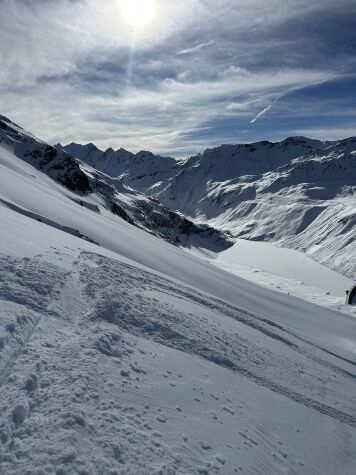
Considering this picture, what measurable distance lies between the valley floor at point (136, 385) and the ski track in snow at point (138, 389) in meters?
0.03

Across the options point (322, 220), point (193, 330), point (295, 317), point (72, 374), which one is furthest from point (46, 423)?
point (322, 220)

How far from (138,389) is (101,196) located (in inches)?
3512

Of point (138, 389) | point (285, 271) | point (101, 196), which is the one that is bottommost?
point (138, 389)

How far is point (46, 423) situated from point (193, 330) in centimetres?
720

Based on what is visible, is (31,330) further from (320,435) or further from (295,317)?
(295,317)

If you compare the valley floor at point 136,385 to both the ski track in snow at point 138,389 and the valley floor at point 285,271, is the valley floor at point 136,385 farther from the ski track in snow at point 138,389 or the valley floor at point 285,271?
the valley floor at point 285,271

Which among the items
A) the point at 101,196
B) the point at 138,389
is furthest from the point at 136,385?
the point at 101,196

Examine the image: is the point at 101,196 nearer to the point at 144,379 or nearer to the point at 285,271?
the point at 285,271

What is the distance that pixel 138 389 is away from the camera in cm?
795

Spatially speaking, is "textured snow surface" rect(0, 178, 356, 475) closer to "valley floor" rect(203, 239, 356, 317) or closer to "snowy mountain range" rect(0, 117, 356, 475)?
"snowy mountain range" rect(0, 117, 356, 475)

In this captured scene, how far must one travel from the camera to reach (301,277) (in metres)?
110

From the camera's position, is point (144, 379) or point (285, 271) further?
point (285, 271)

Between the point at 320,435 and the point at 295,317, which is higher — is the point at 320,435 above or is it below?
below

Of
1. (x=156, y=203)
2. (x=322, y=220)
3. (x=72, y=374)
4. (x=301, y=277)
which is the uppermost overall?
(x=322, y=220)
